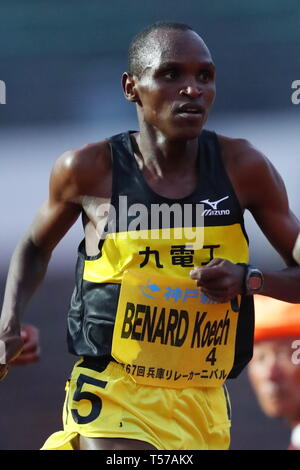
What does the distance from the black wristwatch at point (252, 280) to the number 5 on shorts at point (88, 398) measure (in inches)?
26.9

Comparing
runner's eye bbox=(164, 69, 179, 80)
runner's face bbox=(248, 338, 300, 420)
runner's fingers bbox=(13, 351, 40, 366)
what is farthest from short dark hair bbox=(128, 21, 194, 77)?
runner's fingers bbox=(13, 351, 40, 366)

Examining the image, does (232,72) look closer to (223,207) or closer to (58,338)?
(58,338)

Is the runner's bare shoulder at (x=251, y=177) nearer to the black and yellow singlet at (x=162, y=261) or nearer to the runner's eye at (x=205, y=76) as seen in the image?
the black and yellow singlet at (x=162, y=261)

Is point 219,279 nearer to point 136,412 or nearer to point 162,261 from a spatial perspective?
point 162,261

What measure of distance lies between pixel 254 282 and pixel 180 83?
2.64ft

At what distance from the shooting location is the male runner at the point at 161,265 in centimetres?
384

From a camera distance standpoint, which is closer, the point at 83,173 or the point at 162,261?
the point at 162,261

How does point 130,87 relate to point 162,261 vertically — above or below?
above

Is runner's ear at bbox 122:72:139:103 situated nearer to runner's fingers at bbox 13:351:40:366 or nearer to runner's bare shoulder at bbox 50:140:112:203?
runner's bare shoulder at bbox 50:140:112:203

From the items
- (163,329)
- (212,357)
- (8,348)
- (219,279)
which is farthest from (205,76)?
(8,348)

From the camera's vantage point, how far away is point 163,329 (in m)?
3.87

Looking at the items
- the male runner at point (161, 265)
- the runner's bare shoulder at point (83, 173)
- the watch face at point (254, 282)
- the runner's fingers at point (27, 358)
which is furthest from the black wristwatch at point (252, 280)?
the runner's fingers at point (27, 358)

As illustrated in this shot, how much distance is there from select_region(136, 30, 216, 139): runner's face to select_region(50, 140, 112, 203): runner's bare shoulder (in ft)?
0.92

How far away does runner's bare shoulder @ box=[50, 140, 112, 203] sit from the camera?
3.97 m
